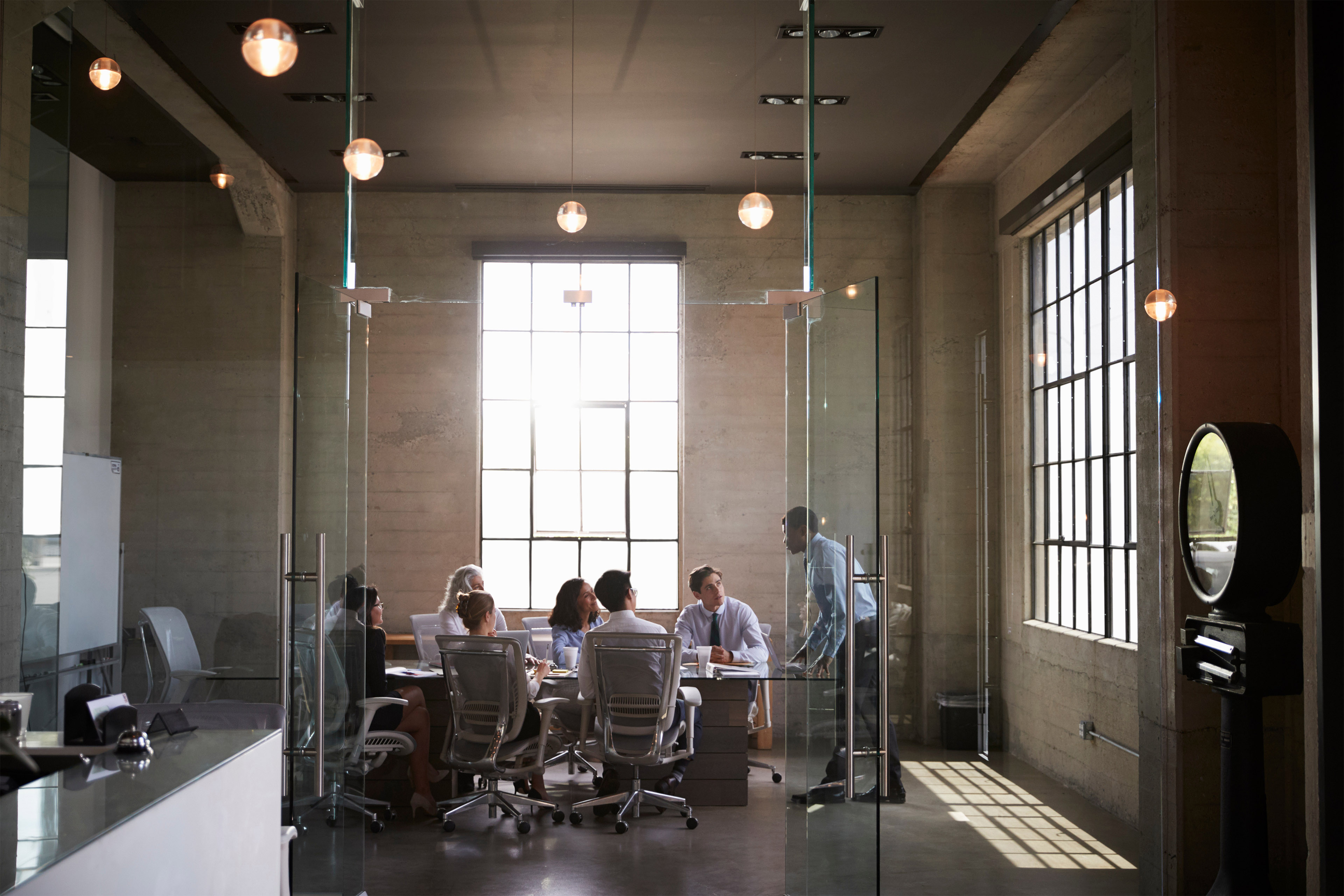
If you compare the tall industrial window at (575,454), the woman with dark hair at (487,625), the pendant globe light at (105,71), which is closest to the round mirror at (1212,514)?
the woman with dark hair at (487,625)

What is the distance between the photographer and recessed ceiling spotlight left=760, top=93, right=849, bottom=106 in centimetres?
436

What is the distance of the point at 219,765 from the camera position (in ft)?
7.08

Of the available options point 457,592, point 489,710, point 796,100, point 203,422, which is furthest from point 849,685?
point 457,592

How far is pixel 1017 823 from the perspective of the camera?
4258mm

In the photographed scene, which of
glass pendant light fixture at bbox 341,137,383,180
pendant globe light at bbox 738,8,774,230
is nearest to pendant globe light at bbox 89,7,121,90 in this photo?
glass pendant light fixture at bbox 341,137,383,180

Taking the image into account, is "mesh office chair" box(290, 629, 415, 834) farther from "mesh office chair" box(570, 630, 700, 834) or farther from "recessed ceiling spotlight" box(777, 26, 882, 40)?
"recessed ceiling spotlight" box(777, 26, 882, 40)

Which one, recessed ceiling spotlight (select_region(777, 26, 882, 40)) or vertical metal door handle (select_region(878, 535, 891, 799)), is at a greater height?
recessed ceiling spotlight (select_region(777, 26, 882, 40))

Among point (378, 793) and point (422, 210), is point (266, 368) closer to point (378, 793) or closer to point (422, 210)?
point (422, 210)

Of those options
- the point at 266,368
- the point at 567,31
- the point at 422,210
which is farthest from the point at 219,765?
the point at 567,31

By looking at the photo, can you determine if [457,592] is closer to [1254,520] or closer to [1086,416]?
[1086,416]

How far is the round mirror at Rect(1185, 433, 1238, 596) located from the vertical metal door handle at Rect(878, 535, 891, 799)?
1014 mm

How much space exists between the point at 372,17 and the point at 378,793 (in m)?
4.00

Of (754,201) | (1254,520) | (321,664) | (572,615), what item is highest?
(754,201)

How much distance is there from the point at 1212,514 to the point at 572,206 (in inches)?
106
